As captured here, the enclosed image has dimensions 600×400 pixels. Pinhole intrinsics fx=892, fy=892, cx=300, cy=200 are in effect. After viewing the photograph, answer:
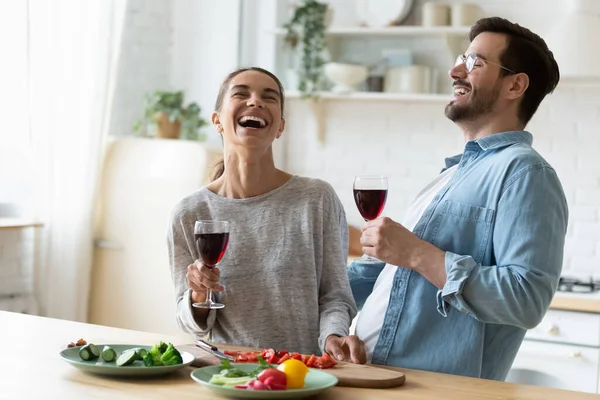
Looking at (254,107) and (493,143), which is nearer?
(493,143)

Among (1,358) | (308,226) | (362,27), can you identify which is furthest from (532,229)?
(362,27)

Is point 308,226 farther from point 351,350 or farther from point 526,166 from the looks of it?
point 526,166

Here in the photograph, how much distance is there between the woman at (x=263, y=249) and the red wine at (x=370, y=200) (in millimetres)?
200

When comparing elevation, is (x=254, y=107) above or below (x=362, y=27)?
below

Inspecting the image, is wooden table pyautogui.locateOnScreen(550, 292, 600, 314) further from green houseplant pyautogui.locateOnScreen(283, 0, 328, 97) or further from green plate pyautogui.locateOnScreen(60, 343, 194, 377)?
green plate pyautogui.locateOnScreen(60, 343, 194, 377)

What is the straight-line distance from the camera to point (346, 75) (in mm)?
4469

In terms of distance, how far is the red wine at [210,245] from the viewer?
72.4 inches

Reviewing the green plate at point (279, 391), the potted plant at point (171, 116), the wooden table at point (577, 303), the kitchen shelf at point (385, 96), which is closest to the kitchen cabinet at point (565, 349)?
the wooden table at point (577, 303)

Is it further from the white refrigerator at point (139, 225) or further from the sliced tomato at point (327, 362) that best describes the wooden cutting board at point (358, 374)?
the white refrigerator at point (139, 225)

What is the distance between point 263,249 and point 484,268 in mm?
588

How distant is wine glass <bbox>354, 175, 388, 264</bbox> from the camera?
2033 mm

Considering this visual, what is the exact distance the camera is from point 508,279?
71.6 inches

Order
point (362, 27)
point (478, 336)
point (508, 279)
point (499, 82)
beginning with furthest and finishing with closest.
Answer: point (362, 27)
point (499, 82)
point (478, 336)
point (508, 279)

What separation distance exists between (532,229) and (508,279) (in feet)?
0.39
